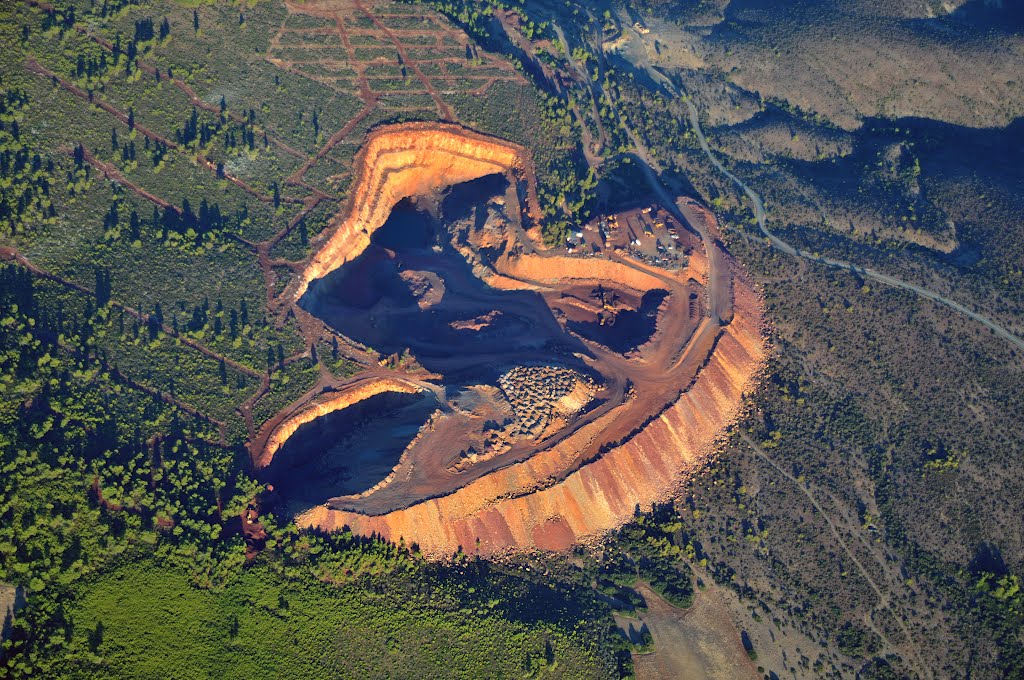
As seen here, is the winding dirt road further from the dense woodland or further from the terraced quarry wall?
the terraced quarry wall

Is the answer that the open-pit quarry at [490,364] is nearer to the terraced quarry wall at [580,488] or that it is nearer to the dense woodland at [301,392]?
the terraced quarry wall at [580,488]

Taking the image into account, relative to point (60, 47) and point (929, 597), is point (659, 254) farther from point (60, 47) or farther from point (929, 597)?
point (60, 47)

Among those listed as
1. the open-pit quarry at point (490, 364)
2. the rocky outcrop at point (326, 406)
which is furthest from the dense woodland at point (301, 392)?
the open-pit quarry at point (490, 364)

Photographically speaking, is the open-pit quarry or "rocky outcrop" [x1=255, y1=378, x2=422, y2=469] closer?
"rocky outcrop" [x1=255, y1=378, x2=422, y2=469]

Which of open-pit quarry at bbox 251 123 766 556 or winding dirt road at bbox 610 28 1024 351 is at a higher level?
winding dirt road at bbox 610 28 1024 351

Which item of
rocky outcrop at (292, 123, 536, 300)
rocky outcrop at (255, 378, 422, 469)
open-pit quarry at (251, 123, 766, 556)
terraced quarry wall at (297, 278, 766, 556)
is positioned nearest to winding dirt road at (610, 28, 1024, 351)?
open-pit quarry at (251, 123, 766, 556)

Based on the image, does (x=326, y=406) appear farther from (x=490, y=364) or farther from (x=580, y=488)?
(x=580, y=488)
